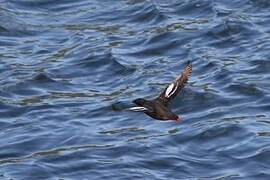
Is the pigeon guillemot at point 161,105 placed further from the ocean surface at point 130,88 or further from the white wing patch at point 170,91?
the ocean surface at point 130,88

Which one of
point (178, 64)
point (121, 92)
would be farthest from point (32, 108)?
point (178, 64)

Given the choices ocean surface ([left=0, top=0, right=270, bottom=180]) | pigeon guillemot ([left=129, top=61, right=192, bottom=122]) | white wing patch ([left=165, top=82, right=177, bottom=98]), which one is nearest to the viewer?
pigeon guillemot ([left=129, top=61, right=192, bottom=122])

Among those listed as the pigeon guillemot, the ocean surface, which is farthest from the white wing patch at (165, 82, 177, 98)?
the ocean surface

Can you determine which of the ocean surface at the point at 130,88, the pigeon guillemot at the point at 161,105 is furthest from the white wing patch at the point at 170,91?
the ocean surface at the point at 130,88

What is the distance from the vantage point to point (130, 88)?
22.0 metres

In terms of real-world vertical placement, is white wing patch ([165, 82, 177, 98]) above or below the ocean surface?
above

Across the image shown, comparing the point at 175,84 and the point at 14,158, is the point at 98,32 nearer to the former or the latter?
the point at 14,158

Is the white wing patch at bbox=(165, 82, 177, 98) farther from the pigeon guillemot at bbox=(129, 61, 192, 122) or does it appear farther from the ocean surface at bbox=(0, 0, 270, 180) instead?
the ocean surface at bbox=(0, 0, 270, 180)

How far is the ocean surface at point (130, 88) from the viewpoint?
19.1 metres

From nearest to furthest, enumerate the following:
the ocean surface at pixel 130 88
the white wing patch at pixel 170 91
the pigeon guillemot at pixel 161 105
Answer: the pigeon guillemot at pixel 161 105
the white wing patch at pixel 170 91
the ocean surface at pixel 130 88

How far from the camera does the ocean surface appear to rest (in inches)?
754

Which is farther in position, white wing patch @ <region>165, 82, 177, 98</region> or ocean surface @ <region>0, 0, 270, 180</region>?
ocean surface @ <region>0, 0, 270, 180</region>

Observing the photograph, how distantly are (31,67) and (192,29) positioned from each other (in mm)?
3483

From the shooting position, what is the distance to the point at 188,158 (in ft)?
63.1
